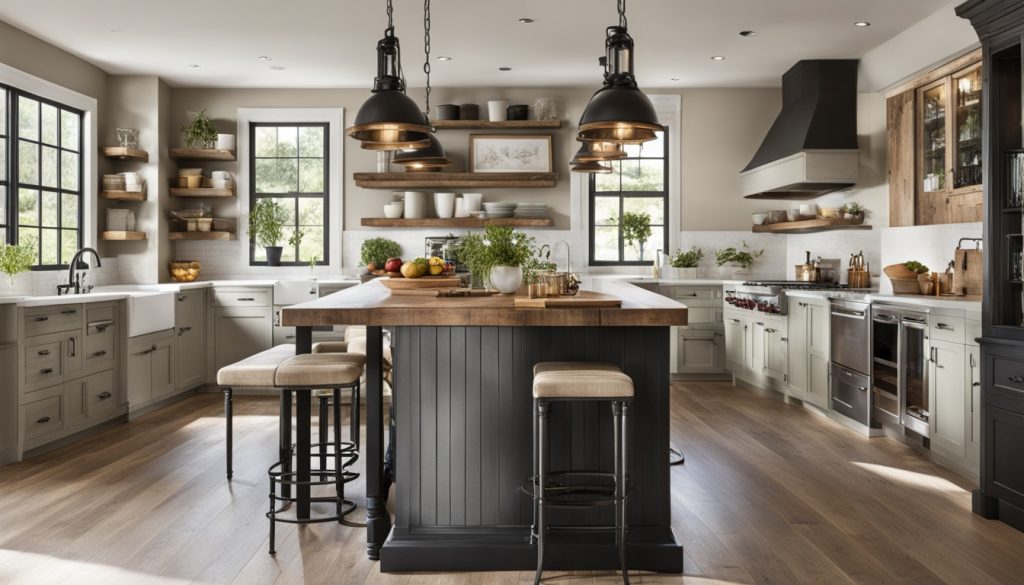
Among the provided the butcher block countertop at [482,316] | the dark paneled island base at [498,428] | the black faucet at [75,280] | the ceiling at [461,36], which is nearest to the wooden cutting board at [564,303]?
the butcher block countertop at [482,316]

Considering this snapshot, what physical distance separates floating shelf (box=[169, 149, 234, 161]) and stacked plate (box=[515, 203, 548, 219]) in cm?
293

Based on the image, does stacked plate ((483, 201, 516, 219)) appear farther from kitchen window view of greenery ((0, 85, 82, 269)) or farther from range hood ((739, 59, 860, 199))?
kitchen window view of greenery ((0, 85, 82, 269))

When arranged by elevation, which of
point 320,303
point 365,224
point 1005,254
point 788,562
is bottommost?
Result: point 788,562

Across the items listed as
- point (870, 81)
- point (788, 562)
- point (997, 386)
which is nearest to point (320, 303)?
point (788, 562)

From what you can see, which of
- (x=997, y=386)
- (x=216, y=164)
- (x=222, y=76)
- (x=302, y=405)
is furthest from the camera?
(x=216, y=164)

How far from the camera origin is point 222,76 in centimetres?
760

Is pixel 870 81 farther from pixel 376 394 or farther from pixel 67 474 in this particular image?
pixel 67 474

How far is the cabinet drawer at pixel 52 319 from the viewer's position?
16.2 feet

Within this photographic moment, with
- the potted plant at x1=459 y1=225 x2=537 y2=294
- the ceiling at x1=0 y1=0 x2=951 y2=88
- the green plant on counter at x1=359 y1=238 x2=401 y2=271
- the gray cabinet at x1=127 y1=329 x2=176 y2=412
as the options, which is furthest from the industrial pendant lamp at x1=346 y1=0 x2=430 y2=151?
the green plant on counter at x1=359 y1=238 x2=401 y2=271

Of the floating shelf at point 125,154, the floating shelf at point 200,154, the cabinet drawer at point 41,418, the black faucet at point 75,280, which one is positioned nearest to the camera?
the cabinet drawer at point 41,418

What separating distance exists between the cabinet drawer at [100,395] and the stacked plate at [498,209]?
12.0 ft

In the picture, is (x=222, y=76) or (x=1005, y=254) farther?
(x=222, y=76)

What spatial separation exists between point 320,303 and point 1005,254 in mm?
3209

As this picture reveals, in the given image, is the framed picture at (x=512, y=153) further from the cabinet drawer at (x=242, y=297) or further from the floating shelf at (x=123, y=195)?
the floating shelf at (x=123, y=195)
